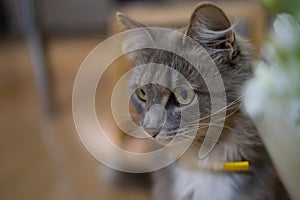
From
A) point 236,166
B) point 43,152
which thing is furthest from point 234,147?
point 43,152

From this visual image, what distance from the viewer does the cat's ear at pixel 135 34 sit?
1.99ft

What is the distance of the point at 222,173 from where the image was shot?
2.12 feet

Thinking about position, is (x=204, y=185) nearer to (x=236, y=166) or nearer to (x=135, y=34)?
(x=236, y=166)

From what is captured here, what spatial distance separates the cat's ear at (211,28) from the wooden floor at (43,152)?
65 centimetres

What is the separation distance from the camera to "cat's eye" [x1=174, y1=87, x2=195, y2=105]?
0.58 meters

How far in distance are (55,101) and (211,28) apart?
134 cm

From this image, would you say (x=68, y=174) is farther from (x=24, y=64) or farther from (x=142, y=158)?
(x=24, y=64)

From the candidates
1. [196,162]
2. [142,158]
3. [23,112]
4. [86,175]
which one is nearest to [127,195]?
[86,175]

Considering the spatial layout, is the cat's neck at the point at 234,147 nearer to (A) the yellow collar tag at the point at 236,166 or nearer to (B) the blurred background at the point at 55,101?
(A) the yellow collar tag at the point at 236,166

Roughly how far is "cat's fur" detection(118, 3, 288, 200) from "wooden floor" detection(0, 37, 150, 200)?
50cm

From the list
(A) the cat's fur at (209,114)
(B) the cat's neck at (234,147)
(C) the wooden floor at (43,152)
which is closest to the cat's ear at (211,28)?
(A) the cat's fur at (209,114)

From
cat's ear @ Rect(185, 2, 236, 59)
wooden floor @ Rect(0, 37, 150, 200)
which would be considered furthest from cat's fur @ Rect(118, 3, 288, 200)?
wooden floor @ Rect(0, 37, 150, 200)

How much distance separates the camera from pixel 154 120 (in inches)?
23.0

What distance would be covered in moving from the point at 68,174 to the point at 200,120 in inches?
32.0
